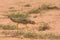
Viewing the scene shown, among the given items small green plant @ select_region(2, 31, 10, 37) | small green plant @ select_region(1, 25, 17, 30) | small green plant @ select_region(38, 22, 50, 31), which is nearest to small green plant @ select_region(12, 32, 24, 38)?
small green plant @ select_region(2, 31, 10, 37)

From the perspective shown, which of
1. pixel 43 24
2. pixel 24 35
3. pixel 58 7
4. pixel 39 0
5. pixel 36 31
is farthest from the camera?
pixel 39 0

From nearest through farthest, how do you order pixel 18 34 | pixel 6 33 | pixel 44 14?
pixel 18 34 < pixel 6 33 < pixel 44 14

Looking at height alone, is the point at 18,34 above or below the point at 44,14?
above

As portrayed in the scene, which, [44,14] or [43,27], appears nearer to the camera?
[43,27]

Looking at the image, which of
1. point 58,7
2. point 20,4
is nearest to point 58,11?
point 58,7

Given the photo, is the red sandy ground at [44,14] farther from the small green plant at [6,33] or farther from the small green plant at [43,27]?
the small green plant at [6,33]

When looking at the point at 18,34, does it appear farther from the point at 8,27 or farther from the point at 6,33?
the point at 8,27

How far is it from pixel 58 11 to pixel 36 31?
3362 millimetres

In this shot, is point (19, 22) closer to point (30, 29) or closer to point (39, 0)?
point (30, 29)

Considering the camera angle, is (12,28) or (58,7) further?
(58,7)

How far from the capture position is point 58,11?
37.0ft

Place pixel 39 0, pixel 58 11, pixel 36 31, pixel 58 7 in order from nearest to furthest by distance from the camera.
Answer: pixel 36 31 < pixel 58 11 < pixel 58 7 < pixel 39 0

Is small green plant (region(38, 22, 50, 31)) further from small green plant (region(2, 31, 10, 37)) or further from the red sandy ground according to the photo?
small green plant (region(2, 31, 10, 37))

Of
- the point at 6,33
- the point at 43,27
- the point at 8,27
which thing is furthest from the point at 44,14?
the point at 6,33
